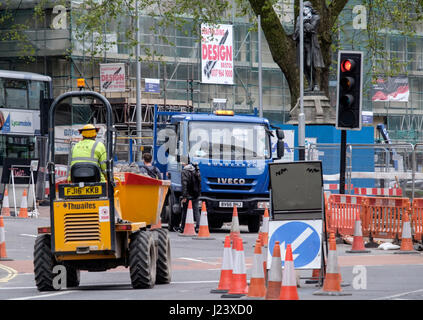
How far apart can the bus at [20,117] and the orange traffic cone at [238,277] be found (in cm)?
2655

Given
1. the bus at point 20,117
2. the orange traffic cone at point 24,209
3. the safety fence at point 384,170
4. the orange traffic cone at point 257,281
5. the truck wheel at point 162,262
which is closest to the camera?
the orange traffic cone at point 257,281

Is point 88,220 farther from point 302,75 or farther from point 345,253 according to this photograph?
point 302,75

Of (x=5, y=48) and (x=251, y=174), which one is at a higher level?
(x=5, y=48)

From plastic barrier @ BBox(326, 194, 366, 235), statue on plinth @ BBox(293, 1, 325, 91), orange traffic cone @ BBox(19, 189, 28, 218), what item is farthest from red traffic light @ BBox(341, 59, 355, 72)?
statue on plinth @ BBox(293, 1, 325, 91)

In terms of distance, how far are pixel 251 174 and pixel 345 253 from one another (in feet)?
19.1

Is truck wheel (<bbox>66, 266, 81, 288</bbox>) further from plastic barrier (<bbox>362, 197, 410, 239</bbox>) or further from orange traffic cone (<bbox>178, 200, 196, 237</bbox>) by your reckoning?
orange traffic cone (<bbox>178, 200, 196, 237</bbox>)

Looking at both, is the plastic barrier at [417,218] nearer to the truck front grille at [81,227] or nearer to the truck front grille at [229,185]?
the truck front grille at [229,185]

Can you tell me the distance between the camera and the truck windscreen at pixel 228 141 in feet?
84.4

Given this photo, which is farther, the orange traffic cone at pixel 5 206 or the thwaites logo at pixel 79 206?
the orange traffic cone at pixel 5 206

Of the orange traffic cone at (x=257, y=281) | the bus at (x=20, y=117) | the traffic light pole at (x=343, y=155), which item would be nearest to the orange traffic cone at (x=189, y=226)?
the traffic light pole at (x=343, y=155)

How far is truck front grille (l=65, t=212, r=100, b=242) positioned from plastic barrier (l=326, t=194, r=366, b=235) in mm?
9747

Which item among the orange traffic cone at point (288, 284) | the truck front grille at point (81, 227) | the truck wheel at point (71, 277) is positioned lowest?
the truck wheel at point (71, 277)

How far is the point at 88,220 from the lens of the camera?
13102mm
